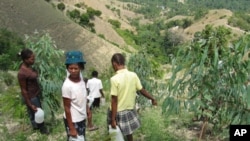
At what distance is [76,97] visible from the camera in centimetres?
324

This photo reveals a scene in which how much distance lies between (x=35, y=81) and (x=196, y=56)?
2080 mm

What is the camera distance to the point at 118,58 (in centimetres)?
347

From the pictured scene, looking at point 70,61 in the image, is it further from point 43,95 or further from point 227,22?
point 227,22

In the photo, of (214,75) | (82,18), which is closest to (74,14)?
(82,18)

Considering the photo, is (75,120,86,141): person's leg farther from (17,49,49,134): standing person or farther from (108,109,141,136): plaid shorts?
(17,49,49,134): standing person

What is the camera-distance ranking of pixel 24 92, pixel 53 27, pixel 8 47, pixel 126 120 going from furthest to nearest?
pixel 53 27
pixel 8 47
pixel 24 92
pixel 126 120

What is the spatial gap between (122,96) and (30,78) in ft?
4.59

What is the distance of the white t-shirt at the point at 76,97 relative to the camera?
3191 mm

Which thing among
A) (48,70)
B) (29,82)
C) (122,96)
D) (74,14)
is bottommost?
(122,96)

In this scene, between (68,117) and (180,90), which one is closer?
(68,117)

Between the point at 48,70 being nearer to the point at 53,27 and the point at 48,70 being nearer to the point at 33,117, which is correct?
the point at 33,117

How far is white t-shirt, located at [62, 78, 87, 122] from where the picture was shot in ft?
10.5

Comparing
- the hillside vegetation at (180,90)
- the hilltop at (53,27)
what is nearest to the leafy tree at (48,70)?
the hillside vegetation at (180,90)

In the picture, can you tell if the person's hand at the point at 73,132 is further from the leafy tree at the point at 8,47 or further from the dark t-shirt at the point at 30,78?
the leafy tree at the point at 8,47
